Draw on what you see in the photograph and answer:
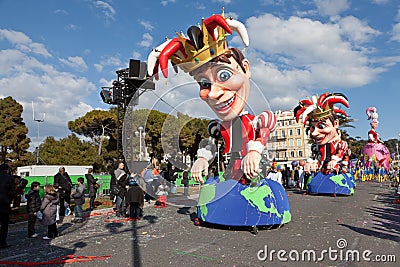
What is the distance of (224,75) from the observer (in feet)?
19.5

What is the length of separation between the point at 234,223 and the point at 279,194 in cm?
131

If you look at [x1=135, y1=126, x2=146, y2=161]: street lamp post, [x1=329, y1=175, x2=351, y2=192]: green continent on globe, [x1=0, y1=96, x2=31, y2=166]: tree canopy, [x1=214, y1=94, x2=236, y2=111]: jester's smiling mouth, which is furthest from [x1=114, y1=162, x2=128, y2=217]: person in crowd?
[x1=0, y1=96, x2=31, y2=166]: tree canopy

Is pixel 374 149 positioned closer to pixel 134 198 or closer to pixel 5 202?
pixel 134 198

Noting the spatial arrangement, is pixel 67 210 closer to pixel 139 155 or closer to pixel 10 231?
pixel 10 231

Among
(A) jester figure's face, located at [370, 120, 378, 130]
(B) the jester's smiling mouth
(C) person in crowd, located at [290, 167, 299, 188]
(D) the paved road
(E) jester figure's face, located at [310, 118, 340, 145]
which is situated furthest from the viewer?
(A) jester figure's face, located at [370, 120, 378, 130]

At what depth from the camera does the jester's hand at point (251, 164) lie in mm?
6168

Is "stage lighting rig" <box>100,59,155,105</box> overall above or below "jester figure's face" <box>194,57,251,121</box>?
above

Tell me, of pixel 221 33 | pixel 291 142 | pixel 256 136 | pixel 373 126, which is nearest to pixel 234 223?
pixel 256 136

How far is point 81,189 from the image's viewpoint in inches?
393

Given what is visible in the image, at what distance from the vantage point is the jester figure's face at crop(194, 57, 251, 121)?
5.78 metres

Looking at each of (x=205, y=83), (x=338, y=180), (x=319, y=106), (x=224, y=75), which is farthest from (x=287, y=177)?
(x=205, y=83)

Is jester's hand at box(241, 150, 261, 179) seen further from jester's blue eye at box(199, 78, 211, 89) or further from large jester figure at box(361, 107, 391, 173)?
large jester figure at box(361, 107, 391, 173)

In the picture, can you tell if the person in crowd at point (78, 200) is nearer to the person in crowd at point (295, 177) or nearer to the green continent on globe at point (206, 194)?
the green continent on globe at point (206, 194)

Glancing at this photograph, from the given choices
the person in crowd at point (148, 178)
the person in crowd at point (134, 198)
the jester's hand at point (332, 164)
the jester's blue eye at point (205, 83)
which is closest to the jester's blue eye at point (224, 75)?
the jester's blue eye at point (205, 83)
